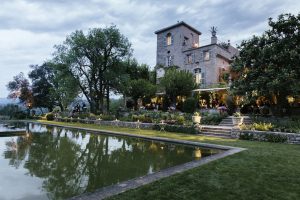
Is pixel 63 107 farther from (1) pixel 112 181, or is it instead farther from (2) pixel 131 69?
(1) pixel 112 181

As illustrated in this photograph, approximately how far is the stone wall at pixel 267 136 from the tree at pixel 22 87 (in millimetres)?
41197

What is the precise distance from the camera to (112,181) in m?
6.04

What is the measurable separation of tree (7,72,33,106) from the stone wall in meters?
41.2

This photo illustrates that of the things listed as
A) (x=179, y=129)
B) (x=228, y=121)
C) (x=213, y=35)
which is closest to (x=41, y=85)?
(x=213, y=35)

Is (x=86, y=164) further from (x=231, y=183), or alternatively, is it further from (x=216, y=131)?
(x=216, y=131)

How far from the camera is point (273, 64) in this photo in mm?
16141

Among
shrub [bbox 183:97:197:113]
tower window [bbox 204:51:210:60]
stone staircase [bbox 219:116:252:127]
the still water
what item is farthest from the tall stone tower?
the still water

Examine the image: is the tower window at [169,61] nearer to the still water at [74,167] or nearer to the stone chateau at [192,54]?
the stone chateau at [192,54]

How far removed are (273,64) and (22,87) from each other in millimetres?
43180

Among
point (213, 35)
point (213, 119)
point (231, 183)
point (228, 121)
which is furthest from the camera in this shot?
point (213, 35)

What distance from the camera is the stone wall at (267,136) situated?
40.9 ft

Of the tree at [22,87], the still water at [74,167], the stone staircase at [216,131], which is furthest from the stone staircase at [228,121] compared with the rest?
the tree at [22,87]

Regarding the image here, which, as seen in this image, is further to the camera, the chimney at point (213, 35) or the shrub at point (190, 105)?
the chimney at point (213, 35)

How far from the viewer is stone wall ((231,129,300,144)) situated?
40.9 ft
